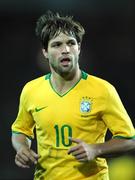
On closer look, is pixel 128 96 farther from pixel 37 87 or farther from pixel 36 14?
pixel 37 87

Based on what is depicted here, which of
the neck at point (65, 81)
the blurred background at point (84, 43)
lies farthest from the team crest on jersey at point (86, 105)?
the blurred background at point (84, 43)

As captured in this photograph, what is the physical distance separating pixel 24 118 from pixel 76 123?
0.38 metres

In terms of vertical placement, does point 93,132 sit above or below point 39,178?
above

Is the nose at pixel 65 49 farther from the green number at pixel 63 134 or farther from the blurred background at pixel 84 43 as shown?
the blurred background at pixel 84 43

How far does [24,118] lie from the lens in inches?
128

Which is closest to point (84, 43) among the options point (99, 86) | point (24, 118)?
point (24, 118)

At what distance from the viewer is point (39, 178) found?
3141mm

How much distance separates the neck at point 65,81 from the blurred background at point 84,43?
260 centimetres

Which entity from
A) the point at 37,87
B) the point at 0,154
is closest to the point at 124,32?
the point at 0,154

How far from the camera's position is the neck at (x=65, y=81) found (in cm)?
310

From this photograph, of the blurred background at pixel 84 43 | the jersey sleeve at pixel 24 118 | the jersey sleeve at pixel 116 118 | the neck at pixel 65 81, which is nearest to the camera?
the jersey sleeve at pixel 116 118

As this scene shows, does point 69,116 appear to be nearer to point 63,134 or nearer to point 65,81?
point 63,134

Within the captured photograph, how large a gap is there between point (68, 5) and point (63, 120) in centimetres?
292

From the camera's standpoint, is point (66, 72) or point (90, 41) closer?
point (66, 72)
